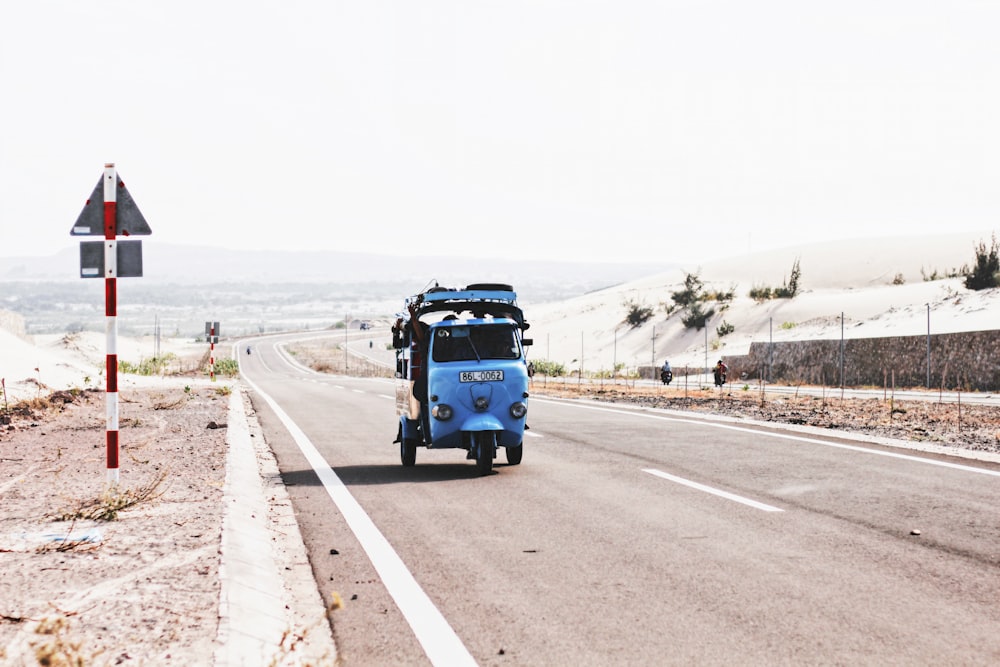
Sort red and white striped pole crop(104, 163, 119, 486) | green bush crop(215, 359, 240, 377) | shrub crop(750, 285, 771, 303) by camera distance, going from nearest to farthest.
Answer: red and white striped pole crop(104, 163, 119, 486) < green bush crop(215, 359, 240, 377) < shrub crop(750, 285, 771, 303)

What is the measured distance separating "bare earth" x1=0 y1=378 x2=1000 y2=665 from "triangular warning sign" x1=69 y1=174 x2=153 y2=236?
7.53 feet

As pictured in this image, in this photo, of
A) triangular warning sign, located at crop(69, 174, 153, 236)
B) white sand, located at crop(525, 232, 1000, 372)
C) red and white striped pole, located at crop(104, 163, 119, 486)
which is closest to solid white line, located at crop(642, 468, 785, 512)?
red and white striped pole, located at crop(104, 163, 119, 486)

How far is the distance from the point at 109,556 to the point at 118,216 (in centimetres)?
374

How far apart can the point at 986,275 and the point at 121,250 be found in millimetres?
45653

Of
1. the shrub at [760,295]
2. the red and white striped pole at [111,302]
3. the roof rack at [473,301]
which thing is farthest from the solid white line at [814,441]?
the shrub at [760,295]

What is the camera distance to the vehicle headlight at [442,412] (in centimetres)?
1198

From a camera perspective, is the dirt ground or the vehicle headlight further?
the vehicle headlight

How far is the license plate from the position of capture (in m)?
12.1

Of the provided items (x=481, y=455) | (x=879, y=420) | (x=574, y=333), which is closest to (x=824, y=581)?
(x=481, y=455)

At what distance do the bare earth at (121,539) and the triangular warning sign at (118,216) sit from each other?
2.30 metres

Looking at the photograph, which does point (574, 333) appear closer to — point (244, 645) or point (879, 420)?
point (879, 420)

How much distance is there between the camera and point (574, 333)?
308 feet

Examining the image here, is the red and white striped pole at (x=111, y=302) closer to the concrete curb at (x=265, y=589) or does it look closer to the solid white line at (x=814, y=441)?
the concrete curb at (x=265, y=589)

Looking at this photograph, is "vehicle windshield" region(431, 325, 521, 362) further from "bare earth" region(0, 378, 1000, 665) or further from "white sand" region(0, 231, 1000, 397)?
"white sand" region(0, 231, 1000, 397)
